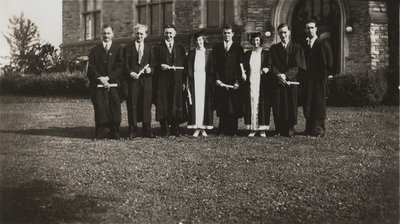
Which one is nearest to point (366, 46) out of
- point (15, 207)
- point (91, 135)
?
point (91, 135)

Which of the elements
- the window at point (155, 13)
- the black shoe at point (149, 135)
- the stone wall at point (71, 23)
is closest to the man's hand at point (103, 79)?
the black shoe at point (149, 135)

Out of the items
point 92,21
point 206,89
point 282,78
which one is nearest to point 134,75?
point 206,89

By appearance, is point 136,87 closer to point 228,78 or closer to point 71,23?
point 228,78

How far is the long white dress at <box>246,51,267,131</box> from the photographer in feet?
25.9

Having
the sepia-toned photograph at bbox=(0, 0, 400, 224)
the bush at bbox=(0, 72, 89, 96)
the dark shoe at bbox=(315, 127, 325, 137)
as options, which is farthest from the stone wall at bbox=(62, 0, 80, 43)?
the dark shoe at bbox=(315, 127, 325, 137)

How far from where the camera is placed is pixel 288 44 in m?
7.84

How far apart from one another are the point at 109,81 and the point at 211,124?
187 centimetres

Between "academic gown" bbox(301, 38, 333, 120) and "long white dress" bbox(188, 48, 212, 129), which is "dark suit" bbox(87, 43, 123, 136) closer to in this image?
"long white dress" bbox(188, 48, 212, 129)

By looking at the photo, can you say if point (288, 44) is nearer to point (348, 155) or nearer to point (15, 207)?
point (348, 155)

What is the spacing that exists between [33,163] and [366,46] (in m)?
9.50

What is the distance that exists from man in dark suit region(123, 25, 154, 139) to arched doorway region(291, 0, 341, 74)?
6.83 metres

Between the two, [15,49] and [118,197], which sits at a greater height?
[15,49]

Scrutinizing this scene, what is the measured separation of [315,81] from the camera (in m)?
7.98

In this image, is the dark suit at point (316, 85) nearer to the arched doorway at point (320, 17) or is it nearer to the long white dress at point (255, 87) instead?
the long white dress at point (255, 87)
